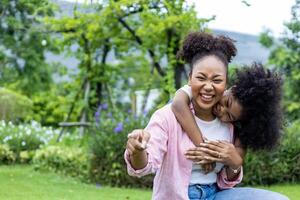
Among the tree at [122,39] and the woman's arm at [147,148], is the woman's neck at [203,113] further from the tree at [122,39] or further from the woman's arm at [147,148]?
the tree at [122,39]

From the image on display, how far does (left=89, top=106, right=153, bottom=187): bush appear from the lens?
8250 mm

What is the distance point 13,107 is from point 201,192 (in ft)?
43.1

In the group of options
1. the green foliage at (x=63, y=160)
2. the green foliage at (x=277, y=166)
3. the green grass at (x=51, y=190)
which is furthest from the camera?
the green foliage at (x=63, y=160)

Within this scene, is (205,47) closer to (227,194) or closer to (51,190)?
(227,194)

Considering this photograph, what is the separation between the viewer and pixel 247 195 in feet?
10.1

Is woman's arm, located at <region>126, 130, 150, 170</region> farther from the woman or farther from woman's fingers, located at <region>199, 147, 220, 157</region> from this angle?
woman's fingers, located at <region>199, 147, 220, 157</region>

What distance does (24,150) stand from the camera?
11078 millimetres

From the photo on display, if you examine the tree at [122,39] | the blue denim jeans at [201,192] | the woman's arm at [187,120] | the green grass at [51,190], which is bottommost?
the green grass at [51,190]

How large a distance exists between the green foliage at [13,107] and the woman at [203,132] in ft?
41.6

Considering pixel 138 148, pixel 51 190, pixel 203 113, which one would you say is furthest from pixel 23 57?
pixel 138 148

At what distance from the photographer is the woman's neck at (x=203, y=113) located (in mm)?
3123

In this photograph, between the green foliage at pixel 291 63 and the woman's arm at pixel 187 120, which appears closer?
the woman's arm at pixel 187 120

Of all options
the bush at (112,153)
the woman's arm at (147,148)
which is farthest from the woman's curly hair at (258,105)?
the bush at (112,153)

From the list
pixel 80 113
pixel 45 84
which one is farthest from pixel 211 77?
pixel 45 84
